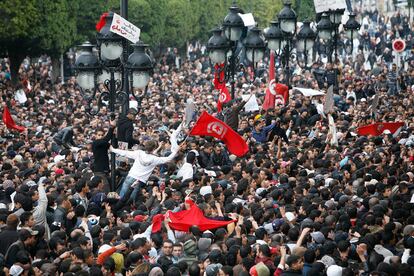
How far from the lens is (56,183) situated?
22109 mm

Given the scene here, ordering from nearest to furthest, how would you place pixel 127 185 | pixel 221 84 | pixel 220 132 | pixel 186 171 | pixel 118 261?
pixel 118 261 < pixel 127 185 < pixel 186 171 < pixel 220 132 < pixel 221 84

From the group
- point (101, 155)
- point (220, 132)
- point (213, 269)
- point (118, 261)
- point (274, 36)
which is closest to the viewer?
point (213, 269)

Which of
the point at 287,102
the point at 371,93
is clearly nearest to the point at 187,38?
the point at 371,93

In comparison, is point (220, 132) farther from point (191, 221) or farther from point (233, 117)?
point (191, 221)

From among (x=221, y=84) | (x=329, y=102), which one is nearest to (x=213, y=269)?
(x=329, y=102)

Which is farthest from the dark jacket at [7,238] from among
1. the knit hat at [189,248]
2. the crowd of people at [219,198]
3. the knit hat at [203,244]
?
the knit hat at [203,244]

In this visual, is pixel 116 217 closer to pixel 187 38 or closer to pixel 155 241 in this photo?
pixel 155 241

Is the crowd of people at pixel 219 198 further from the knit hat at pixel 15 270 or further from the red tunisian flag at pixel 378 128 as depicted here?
the red tunisian flag at pixel 378 128

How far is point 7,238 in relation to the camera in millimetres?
17219

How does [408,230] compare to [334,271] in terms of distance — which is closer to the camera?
[334,271]

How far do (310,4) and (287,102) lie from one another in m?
46.3

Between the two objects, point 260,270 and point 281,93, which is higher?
point 260,270

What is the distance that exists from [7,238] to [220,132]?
848 cm

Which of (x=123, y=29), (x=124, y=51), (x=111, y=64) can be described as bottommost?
(x=111, y=64)
